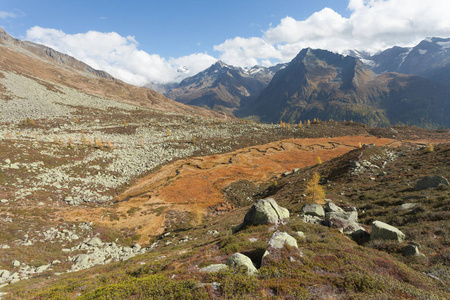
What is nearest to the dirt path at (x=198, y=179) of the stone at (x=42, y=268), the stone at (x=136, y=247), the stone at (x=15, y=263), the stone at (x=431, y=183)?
the stone at (x=136, y=247)

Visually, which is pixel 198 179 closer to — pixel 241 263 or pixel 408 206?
pixel 241 263

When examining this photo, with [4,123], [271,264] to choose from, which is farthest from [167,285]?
[4,123]

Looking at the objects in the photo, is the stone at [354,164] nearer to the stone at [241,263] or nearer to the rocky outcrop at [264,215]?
the rocky outcrop at [264,215]

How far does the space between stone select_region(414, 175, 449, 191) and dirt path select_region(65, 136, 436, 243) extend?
114 ft

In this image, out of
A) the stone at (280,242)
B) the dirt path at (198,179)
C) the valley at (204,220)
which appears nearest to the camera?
the valley at (204,220)

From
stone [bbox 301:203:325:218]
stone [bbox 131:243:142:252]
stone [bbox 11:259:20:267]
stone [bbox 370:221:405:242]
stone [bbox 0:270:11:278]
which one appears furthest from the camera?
stone [bbox 131:243:142:252]

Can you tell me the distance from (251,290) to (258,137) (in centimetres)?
9422

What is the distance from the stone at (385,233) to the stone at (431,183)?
51.6 feet

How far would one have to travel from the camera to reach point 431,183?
25.7m

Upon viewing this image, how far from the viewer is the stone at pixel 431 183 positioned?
989 inches

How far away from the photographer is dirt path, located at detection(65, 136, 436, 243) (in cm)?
3554

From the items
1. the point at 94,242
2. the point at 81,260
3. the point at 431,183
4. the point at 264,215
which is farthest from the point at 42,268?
the point at 431,183

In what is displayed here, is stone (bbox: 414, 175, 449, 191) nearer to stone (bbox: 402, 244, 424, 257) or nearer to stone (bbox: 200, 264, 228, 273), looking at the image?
stone (bbox: 402, 244, 424, 257)

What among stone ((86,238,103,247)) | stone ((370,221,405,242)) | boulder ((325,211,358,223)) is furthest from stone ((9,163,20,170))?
stone ((370,221,405,242))
